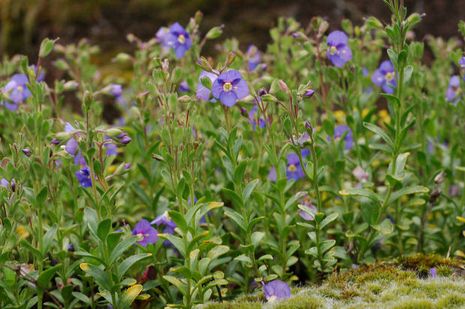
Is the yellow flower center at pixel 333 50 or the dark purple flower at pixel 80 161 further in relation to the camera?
the yellow flower center at pixel 333 50

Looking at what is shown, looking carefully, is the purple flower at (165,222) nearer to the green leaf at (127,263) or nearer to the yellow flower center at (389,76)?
the green leaf at (127,263)

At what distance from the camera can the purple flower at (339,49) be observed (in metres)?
3.58

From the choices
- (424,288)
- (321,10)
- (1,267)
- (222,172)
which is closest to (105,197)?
(1,267)

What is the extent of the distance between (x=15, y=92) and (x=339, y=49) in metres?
1.94

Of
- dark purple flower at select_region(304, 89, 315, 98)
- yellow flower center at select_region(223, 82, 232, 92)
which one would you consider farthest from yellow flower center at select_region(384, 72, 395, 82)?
yellow flower center at select_region(223, 82, 232, 92)

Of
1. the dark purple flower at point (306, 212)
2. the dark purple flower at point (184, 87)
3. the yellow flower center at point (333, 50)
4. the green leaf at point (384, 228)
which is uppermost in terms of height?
the yellow flower center at point (333, 50)

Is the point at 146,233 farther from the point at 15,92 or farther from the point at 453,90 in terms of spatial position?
the point at 453,90

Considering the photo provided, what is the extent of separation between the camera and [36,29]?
716 cm

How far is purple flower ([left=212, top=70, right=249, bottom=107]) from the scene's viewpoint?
3.03 meters

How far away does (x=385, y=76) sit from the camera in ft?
13.5

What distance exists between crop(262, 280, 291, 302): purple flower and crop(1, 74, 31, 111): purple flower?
1.79m

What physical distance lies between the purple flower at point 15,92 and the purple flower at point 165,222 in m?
1.15

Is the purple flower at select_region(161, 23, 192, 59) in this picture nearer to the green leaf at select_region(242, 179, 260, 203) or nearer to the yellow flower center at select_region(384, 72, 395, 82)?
the green leaf at select_region(242, 179, 260, 203)

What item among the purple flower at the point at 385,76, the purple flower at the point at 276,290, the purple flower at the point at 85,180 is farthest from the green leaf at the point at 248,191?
the purple flower at the point at 385,76
